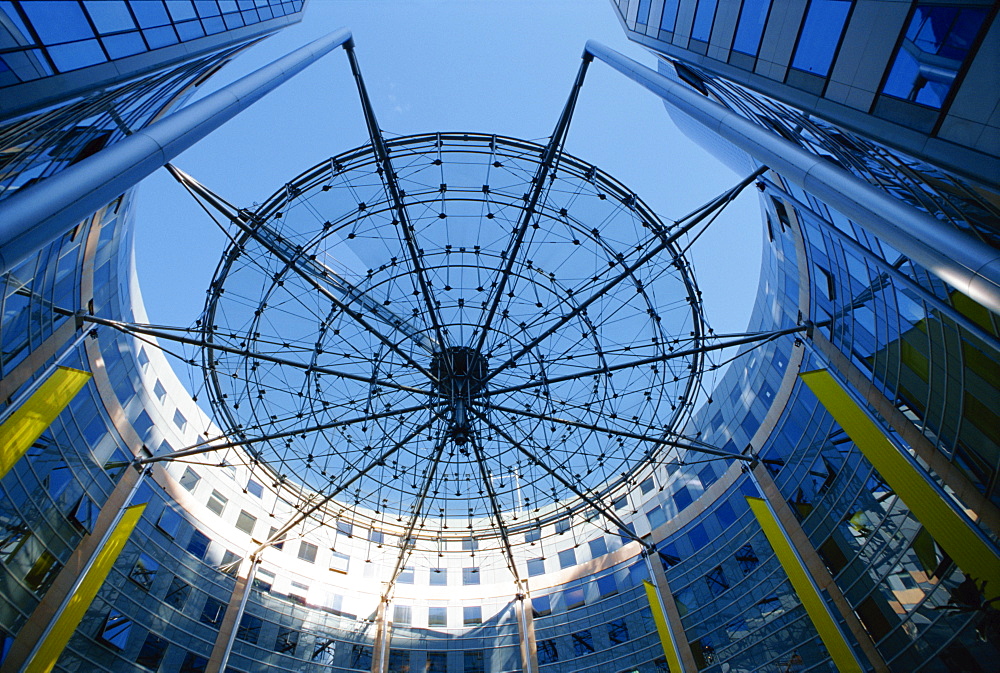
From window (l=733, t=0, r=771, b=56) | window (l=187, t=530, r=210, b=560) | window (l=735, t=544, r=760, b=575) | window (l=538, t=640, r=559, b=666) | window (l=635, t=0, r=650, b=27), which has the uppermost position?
window (l=635, t=0, r=650, b=27)

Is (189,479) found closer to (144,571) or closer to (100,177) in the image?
(144,571)

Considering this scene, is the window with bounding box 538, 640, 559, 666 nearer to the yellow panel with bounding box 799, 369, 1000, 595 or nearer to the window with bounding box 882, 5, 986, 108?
the yellow panel with bounding box 799, 369, 1000, 595

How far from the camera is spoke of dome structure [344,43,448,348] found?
24.3 metres

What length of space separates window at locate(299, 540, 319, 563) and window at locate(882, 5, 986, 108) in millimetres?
43582

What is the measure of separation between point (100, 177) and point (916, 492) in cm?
2549

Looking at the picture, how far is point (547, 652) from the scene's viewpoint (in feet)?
126

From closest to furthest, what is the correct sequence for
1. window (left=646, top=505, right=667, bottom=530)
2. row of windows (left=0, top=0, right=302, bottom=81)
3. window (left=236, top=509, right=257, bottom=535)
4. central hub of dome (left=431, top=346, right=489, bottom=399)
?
1. row of windows (left=0, top=0, right=302, bottom=81)
2. central hub of dome (left=431, top=346, right=489, bottom=399)
3. window (left=236, top=509, right=257, bottom=535)
4. window (left=646, top=505, right=667, bottom=530)

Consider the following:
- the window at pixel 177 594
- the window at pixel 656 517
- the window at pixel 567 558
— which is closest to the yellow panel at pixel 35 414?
the window at pixel 177 594

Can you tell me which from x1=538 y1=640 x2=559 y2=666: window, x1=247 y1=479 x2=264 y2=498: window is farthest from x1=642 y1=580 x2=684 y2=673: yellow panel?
x1=247 y1=479 x2=264 y2=498: window

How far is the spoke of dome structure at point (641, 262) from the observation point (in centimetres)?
2572

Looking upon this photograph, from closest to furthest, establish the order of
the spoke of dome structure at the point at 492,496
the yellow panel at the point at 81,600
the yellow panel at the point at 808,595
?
the yellow panel at the point at 81,600 < the yellow panel at the point at 808,595 < the spoke of dome structure at the point at 492,496

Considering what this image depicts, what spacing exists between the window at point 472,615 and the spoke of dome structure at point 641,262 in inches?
842

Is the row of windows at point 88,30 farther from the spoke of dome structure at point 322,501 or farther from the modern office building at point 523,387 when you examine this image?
the spoke of dome structure at point 322,501

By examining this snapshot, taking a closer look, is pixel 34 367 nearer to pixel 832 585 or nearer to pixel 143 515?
pixel 143 515
